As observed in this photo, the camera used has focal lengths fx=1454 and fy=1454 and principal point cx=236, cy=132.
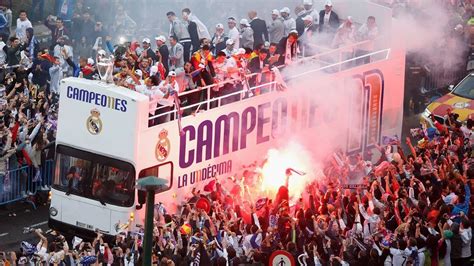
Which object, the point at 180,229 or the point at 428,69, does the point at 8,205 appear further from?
the point at 428,69

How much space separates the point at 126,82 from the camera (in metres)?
23.1

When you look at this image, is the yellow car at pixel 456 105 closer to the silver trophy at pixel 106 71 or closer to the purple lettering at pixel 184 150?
the purple lettering at pixel 184 150

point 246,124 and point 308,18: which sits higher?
point 308,18

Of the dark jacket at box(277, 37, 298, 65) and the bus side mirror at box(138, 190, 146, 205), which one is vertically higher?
the dark jacket at box(277, 37, 298, 65)

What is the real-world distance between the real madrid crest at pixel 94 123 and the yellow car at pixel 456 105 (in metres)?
7.49

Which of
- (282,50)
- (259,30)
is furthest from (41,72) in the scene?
(282,50)

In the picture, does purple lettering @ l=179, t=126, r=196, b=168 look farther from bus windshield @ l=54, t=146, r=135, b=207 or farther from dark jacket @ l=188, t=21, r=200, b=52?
dark jacket @ l=188, t=21, r=200, b=52

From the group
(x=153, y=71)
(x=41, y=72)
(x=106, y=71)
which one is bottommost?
(x=41, y=72)

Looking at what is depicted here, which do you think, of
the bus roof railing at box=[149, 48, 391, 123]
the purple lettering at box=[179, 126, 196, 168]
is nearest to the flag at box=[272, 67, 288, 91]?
the bus roof railing at box=[149, 48, 391, 123]

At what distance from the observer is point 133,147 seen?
2231cm

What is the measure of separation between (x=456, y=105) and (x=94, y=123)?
824 centimetres

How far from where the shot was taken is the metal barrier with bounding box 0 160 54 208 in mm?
25906

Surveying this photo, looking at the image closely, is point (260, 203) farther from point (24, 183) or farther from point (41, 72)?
point (41, 72)

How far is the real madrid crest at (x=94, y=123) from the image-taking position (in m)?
22.6
